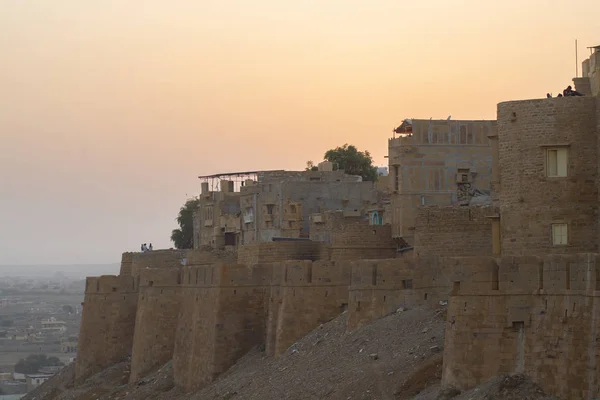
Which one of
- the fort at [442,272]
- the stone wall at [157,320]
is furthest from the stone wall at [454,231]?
the stone wall at [157,320]

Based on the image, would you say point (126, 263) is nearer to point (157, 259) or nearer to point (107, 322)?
point (157, 259)

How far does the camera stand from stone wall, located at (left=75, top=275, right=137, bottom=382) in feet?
163

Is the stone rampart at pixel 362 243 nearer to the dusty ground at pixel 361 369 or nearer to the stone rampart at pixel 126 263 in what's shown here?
the dusty ground at pixel 361 369

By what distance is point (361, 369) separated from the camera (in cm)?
2952

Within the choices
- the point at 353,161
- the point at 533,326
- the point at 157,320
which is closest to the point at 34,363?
the point at 353,161

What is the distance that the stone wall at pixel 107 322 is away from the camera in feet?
163

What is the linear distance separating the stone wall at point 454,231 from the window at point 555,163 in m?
3.88

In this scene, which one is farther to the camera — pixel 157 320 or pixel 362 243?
pixel 157 320

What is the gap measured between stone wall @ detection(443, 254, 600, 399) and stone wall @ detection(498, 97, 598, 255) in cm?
522

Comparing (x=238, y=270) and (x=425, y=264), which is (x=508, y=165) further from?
(x=238, y=270)

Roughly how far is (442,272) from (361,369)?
8.58 ft

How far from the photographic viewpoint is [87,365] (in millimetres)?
50312

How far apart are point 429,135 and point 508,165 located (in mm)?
12816

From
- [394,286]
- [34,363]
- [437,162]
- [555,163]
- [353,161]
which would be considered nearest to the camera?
[555,163]
